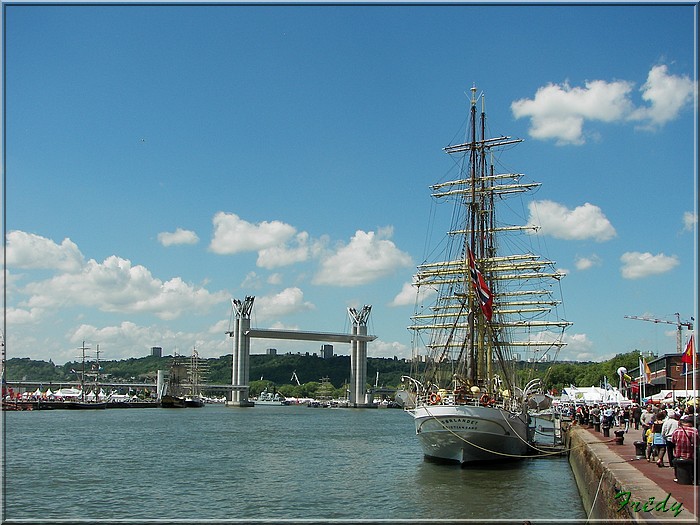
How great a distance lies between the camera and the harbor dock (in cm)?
1434

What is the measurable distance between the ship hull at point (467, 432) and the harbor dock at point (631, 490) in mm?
7821

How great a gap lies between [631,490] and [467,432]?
19628 millimetres

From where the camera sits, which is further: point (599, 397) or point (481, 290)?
point (599, 397)

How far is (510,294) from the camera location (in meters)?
71.9

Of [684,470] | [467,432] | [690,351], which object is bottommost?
[467,432]

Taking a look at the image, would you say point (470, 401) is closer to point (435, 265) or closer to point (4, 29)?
point (4, 29)

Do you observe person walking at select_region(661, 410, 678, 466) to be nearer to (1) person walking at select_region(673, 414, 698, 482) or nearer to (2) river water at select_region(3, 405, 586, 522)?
(1) person walking at select_region(673, 414, 698, 482)

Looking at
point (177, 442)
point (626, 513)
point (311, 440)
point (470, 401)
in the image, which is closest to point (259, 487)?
point (470, 401)

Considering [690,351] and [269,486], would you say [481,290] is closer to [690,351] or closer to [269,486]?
[690,351]

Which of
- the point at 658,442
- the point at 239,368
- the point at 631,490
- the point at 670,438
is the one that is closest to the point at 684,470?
the point at 631,490

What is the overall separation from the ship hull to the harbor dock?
7.82 metres

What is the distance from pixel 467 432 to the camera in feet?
119

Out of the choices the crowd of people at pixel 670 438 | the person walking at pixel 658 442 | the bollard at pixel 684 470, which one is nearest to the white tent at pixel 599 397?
the crowd of people at pixel 670 438

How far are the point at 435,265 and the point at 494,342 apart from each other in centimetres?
2019
